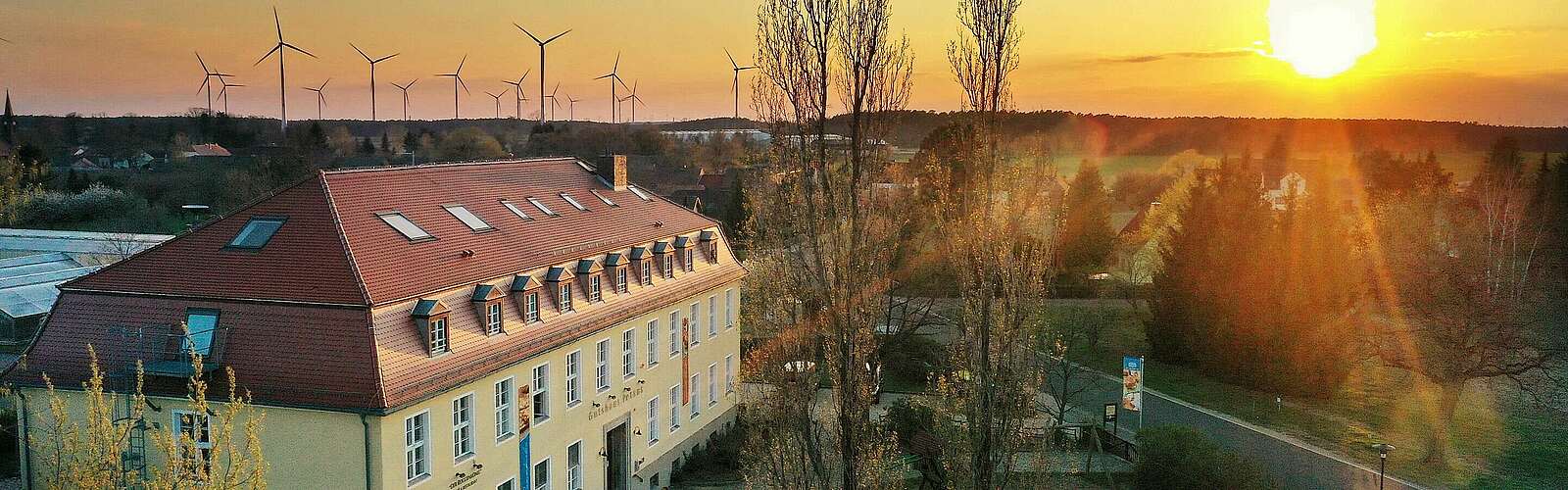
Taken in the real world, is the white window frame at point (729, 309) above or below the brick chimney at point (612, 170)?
below

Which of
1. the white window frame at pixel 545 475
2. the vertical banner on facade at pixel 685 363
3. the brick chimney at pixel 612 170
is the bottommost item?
the white window frame at pixel 545 475

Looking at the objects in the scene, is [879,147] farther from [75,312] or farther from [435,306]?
[75,312]

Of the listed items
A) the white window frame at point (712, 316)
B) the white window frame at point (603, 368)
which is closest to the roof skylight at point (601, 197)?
the white window frame at point (712, 316)

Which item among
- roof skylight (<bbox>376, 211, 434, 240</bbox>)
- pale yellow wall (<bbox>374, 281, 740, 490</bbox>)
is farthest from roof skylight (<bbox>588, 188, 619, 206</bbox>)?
roof skylight (<bbox>376, 211, 434, 240</bbox>)

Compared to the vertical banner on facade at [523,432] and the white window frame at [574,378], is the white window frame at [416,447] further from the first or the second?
the white window frame at [574,378]

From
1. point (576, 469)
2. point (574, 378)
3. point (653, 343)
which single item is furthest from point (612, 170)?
point (576, 469)

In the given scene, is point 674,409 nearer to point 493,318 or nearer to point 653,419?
point 653,419
